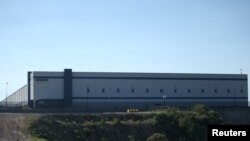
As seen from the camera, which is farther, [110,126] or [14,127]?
[110,126]

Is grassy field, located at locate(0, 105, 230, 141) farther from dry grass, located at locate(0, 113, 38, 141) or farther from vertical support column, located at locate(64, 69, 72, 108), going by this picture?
vertical support column, located at locate(64, 69, 72, 108)

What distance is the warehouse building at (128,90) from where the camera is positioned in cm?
7462

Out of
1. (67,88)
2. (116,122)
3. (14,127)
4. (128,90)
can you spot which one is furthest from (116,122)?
(128,90)

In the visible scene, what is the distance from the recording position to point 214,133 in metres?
14.2

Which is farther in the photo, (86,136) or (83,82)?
(83,82)

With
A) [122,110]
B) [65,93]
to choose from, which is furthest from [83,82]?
[122,110]

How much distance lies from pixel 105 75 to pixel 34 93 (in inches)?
473

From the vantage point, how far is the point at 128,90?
261ft

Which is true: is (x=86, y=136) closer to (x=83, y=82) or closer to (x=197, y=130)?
(x=197, y=130)

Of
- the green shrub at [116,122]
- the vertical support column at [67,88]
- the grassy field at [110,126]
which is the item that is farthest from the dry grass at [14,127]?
the vertical support column at [67,88]

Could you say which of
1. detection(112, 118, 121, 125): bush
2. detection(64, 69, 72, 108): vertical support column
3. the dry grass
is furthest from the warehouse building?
the dry grass

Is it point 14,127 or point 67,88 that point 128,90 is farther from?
point 14,127

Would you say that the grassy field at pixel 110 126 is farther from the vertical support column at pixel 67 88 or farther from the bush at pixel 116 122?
the vertical support column at pixel 67 88

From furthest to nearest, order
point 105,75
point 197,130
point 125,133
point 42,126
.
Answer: point 105,75 → point 197,130 → point 125,133 → point 42,126
